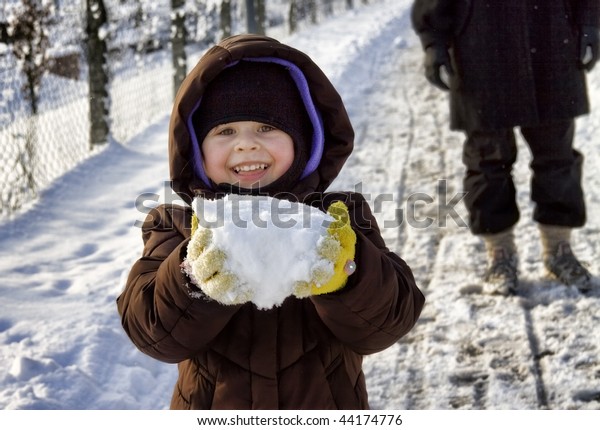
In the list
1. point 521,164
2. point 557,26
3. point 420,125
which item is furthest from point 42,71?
point 557,26

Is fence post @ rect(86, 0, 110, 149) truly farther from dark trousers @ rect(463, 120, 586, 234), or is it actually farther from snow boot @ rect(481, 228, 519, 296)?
snow boot @ rect(481, 228, 519, 296)

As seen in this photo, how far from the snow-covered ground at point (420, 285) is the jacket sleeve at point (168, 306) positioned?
3.30 feet

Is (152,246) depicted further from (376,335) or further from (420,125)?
(420,125)

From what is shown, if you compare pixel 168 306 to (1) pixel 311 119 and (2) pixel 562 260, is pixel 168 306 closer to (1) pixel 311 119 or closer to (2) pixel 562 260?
(1) pixel 311 119

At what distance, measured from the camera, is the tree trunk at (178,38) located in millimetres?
8195

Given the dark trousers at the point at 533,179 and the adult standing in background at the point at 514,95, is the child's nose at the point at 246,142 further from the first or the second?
the dark trousers at the point at 533,179

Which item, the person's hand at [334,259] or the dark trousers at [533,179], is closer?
the person's hand at [334,259]

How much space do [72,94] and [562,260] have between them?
Answer: 619 cm

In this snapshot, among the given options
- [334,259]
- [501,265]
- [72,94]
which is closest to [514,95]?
[501,265]

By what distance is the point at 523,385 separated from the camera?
8.15 ft

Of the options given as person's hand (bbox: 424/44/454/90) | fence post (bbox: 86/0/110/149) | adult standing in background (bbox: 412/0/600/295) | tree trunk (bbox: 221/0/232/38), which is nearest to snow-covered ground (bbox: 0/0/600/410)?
adult standing in background (bbox: 412/0/600/295)

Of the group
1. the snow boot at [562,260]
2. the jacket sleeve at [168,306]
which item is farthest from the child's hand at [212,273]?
the snow boot at [562,260]

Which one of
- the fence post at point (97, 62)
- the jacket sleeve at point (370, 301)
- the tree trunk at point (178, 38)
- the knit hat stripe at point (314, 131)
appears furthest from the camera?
the tree trunk at point (178, 38)

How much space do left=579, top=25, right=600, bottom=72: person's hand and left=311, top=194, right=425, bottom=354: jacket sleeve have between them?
1781 mm
